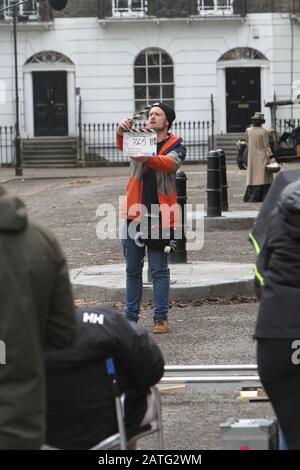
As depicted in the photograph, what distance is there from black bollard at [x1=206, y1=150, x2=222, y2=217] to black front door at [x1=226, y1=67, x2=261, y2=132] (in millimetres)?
24290

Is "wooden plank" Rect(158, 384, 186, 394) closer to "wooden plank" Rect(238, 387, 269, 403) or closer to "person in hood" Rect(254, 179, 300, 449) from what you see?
"wooden plank" Rect(238, 387, 269, 403)

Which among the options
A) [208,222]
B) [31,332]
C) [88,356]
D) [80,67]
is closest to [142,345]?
[88,356]

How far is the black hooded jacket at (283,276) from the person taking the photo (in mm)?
4852

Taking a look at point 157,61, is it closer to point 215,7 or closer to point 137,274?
point 215,7

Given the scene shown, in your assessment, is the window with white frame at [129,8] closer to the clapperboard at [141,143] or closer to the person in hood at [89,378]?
the clapperboard at [141,143]

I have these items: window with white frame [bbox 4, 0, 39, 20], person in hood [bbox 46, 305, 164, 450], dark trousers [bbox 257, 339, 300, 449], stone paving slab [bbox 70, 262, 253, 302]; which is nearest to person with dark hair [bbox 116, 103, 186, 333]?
stone paving slab [bbox 70, 262, 253, 302]

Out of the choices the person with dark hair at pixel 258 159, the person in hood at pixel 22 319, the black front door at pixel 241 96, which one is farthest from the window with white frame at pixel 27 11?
the person in hood at pixel 22 319

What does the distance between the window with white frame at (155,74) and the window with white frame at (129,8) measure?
1.48 meters

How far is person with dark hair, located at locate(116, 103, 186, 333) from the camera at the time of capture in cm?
923

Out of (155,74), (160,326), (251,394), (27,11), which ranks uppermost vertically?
(27,11)

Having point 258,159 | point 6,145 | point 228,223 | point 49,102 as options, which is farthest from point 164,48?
point 228,223

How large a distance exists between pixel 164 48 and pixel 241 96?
344cm

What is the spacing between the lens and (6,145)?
139 feet
